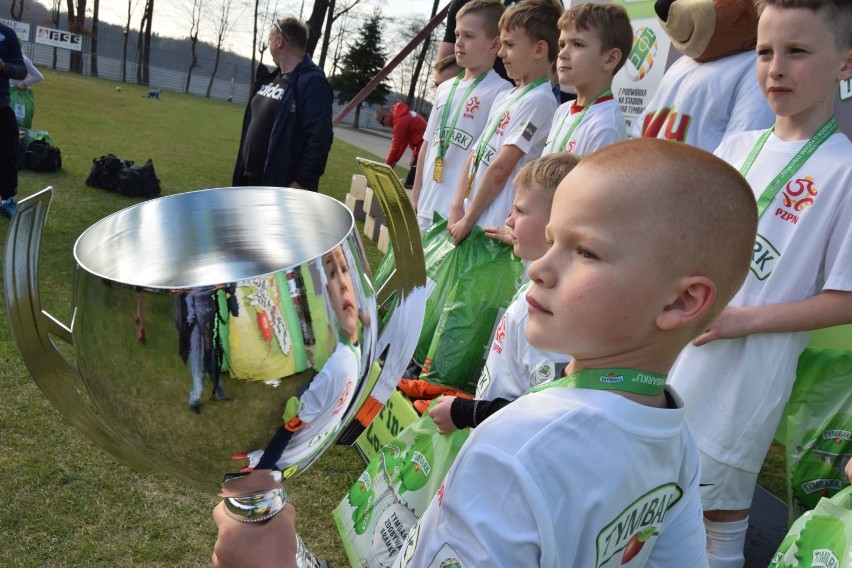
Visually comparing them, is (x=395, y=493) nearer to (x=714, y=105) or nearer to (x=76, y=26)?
(x=714, y=105)

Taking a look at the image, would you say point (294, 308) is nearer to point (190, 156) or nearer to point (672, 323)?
point (672, 323)

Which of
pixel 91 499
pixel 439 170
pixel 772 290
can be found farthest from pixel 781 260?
pixel 439 170

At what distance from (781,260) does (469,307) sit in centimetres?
157

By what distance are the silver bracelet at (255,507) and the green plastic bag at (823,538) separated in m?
1.28

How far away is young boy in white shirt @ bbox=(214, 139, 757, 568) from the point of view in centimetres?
85

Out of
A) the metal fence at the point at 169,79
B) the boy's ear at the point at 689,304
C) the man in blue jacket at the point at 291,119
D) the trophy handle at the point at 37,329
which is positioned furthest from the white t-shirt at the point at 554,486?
the metal fence at the point at 169,79

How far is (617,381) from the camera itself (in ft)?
3.11

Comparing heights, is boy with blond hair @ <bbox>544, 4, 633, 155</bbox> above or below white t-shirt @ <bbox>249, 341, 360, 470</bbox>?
above

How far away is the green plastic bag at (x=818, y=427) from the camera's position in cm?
218

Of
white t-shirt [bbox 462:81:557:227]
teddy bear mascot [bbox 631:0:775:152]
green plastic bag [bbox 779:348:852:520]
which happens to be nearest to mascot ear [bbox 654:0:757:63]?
teddy bear mascot [bbox 631:0:775:152]

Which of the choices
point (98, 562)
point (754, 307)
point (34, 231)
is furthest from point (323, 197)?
point (98, 562)

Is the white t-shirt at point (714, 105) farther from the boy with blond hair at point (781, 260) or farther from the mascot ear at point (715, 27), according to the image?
the boy with blond hair at point (781, 260)

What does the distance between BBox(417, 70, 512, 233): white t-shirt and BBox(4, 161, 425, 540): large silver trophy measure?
3.07m

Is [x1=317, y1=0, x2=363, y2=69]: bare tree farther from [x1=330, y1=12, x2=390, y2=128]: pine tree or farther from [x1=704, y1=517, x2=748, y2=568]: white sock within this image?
[x1=704, y1=517, x2=748, y2=568]: white sock
